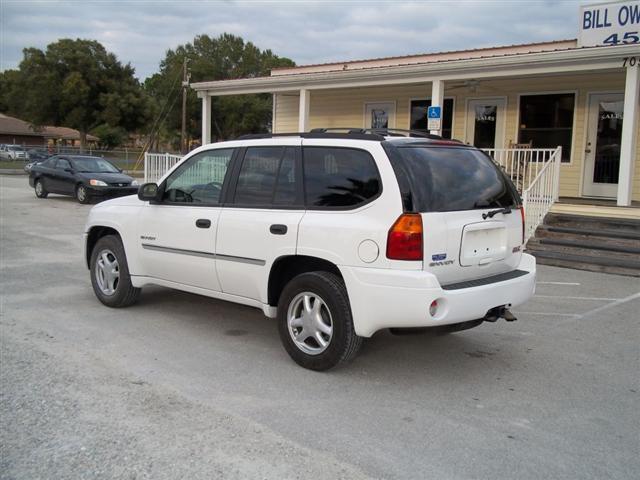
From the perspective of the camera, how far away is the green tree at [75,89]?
45719 millimetres

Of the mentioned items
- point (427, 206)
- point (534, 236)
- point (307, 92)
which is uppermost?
point (307, 92)

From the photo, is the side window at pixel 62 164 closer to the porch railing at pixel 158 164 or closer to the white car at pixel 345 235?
the porch railing at pixel 158 164

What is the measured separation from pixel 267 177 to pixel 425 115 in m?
11.8

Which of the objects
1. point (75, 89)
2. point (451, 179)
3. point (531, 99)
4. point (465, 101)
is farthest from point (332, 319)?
point (75, 89)

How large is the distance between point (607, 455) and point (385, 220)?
6.49 ft

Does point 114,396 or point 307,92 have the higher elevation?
point 307,92

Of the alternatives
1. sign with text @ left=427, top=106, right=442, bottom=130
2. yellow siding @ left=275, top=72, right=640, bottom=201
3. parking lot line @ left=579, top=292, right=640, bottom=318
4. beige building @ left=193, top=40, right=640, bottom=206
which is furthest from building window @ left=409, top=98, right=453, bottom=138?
parking lot line @ left=579, top=292, right=640, bottom=318

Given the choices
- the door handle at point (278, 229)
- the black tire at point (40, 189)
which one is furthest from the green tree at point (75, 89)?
the door handle at point (278, 229)

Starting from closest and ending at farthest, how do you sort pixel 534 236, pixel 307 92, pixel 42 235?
pixel 534 236, pixel 42 235, pixel 307 92

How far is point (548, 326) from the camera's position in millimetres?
6336

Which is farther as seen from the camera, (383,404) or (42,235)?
(42,235)

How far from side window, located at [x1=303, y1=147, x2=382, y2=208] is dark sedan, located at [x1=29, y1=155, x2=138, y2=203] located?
1393 centimetres

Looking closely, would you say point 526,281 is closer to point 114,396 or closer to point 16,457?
point 114,396

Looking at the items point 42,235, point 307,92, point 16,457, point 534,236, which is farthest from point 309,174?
point 307,92
